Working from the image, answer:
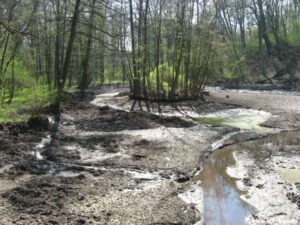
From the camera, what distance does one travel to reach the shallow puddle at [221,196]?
6504 millimetres

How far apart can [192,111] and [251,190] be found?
1269 centimetres

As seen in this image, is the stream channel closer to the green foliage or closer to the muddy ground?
the muddy ground

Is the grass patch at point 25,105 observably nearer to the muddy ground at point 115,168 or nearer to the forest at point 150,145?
the forest at point 150,145

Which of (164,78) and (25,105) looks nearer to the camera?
(25,105)

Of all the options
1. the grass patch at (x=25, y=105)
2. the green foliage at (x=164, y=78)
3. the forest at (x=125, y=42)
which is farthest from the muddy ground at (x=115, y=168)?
the green foliage at (x=164, y=78)

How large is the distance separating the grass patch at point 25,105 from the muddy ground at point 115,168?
440mm

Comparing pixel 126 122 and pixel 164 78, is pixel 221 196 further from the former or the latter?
pixel 164 78

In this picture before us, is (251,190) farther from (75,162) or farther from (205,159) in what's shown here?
(75,162)

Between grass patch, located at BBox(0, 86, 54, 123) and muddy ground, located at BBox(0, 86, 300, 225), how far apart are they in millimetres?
440

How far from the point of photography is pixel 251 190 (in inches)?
311

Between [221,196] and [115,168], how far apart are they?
2.66m

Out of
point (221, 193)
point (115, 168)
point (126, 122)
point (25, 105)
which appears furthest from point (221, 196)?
point (25, 105)

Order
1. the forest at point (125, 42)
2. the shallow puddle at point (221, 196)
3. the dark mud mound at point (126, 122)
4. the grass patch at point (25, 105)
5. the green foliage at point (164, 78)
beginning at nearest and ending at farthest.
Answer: the shallow puddle at point (221, 196), the grass patch at point (25, 105), the dark mud mound at point (126, 122), the forest at point (125, 42), the green foliage at point (164, 78)

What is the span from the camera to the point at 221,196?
768cm
